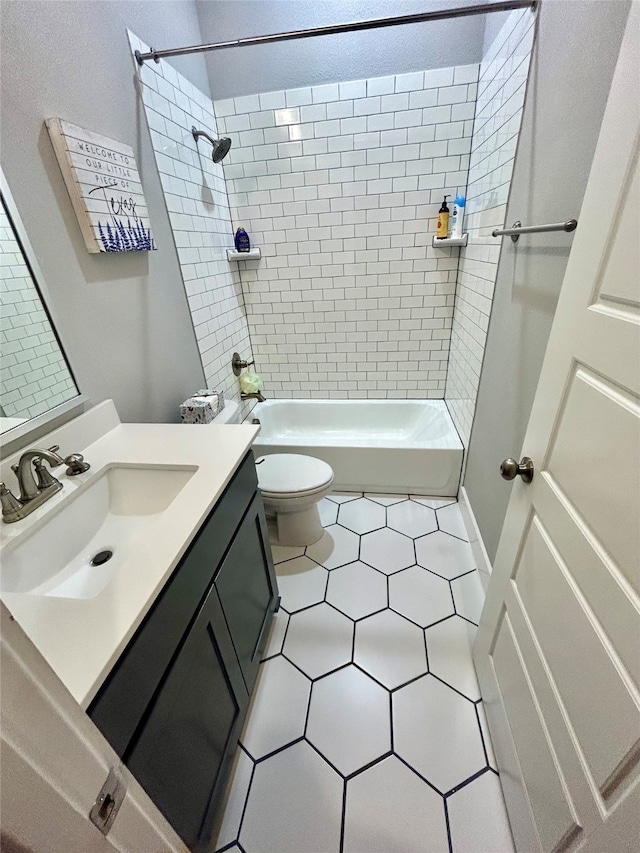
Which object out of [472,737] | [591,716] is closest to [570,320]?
[591,716]

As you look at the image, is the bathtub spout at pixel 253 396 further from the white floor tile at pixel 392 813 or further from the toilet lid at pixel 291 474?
the white floor tile at pixel 392 813

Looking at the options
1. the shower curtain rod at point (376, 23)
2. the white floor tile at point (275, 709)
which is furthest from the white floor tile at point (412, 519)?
the shower curtain rod at point (376, 23)

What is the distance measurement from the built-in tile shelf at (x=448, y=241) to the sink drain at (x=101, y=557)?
7.14 ft

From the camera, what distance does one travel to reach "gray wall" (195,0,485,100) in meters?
1.75

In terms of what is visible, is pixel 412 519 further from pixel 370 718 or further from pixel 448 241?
pixel 448 241

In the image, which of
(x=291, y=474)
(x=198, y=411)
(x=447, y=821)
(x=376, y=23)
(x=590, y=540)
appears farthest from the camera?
(x=291, y=474)

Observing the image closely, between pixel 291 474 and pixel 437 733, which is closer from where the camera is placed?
pixel 437 733

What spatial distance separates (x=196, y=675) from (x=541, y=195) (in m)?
1.67

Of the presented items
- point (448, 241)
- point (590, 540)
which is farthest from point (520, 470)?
point (448, 241)

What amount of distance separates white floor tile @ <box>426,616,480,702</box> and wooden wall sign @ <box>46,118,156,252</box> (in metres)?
1.88

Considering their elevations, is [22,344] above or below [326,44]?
below

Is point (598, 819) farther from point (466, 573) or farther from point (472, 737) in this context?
point (466, 573)

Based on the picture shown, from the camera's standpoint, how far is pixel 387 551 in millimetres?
1817

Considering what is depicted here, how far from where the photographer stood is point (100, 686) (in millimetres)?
530
